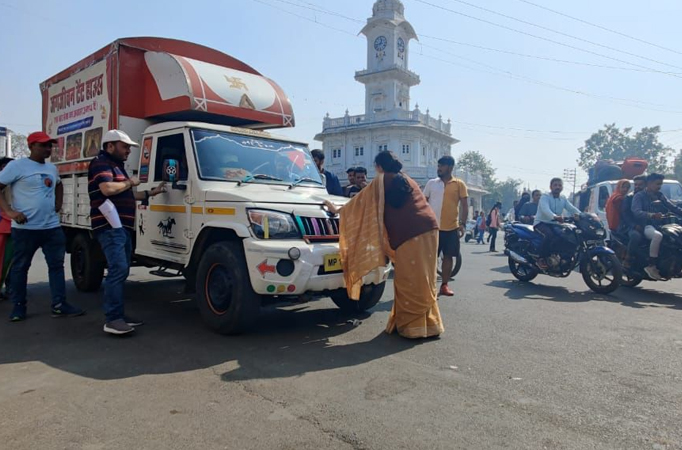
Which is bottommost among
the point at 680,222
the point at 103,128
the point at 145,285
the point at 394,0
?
the point at 145,285

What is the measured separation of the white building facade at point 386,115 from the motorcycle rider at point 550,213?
36.1 meters

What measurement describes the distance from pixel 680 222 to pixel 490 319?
14.4ft

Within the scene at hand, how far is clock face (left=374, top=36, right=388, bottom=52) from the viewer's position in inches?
1831

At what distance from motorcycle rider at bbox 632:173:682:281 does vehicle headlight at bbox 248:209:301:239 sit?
5.74m

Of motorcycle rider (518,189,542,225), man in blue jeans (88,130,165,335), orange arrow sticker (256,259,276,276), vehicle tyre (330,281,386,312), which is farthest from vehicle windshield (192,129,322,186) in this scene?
motorcycle rider (518,189,542,225)

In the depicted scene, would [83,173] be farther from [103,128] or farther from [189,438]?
[189,438]

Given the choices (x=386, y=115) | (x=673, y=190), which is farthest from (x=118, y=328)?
(x=386, y=115)

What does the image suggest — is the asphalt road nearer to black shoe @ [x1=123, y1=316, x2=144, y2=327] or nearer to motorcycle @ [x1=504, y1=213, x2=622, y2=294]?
black shoe @ [x1=123, y1=316, x2=144, y2=327]

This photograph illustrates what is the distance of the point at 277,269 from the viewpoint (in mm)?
4035

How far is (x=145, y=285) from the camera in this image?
754 cm

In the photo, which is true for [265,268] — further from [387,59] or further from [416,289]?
[387,59]

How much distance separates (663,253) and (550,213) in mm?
1650

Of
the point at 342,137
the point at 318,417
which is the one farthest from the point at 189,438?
the point at 342,137

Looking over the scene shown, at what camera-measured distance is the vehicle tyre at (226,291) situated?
4.20m
